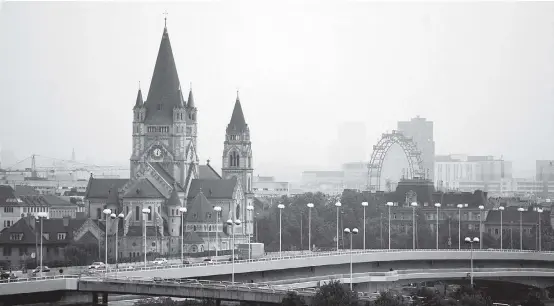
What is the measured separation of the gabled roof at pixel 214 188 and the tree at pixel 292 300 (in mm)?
88700

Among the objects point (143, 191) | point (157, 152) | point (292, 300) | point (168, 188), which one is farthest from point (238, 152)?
point (292, 300)

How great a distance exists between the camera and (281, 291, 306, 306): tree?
9012cm

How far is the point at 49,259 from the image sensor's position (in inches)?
6102

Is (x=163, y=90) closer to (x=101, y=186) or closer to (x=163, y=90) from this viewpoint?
(x=163, y=90)

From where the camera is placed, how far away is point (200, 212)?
566 feet

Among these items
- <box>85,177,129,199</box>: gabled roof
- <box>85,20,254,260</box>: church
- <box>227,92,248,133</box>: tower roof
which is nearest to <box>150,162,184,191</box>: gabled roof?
<box>85,20,254,260</box>: church

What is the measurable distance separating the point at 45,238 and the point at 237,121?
39.4 meters

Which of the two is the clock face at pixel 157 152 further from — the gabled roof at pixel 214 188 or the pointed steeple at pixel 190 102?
the pointed steeple at pixel 190 102

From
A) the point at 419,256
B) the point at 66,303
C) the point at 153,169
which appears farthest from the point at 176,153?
the point at 66,303

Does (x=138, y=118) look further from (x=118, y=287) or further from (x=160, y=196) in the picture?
(x=118, y=287)

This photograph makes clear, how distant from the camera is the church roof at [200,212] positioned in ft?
565

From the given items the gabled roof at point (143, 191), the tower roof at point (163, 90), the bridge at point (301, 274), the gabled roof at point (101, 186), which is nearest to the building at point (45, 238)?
the gabled roof at point (143, 191)

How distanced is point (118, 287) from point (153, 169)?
79931 mm

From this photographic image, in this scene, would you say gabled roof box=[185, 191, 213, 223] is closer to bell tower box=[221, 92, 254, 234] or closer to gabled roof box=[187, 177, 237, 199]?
gabled roof box=[187, 177, 237, 199]
